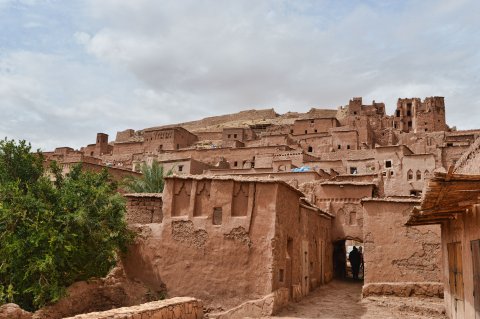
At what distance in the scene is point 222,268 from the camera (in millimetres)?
11766

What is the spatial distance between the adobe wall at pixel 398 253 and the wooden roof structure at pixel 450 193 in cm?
623

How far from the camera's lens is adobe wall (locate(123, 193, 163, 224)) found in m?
14.2

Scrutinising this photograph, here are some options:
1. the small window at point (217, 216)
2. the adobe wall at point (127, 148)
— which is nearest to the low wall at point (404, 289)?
the small window at point (217, 216)

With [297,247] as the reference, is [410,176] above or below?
above

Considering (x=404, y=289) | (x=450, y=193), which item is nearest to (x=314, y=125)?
(x=404, y=289)

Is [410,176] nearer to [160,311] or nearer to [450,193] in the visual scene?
[160,311]

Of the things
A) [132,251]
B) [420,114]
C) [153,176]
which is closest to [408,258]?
[132,251]

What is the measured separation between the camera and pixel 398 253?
1512 centimetres

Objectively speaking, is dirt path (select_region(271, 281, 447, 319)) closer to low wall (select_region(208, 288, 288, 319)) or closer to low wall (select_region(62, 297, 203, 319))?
low wall (select_region(208, 288, 288, 319))

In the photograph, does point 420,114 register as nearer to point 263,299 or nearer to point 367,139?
point 367,139

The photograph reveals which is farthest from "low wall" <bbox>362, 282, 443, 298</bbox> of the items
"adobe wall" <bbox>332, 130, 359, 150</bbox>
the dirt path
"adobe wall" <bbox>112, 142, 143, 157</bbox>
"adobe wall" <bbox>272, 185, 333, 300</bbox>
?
"adobe wall" <bbox>112, 142, 143, 157</bbox>

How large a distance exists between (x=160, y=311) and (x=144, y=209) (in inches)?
218

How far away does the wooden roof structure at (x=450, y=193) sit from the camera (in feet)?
19.0

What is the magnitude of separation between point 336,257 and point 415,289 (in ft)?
29.5
